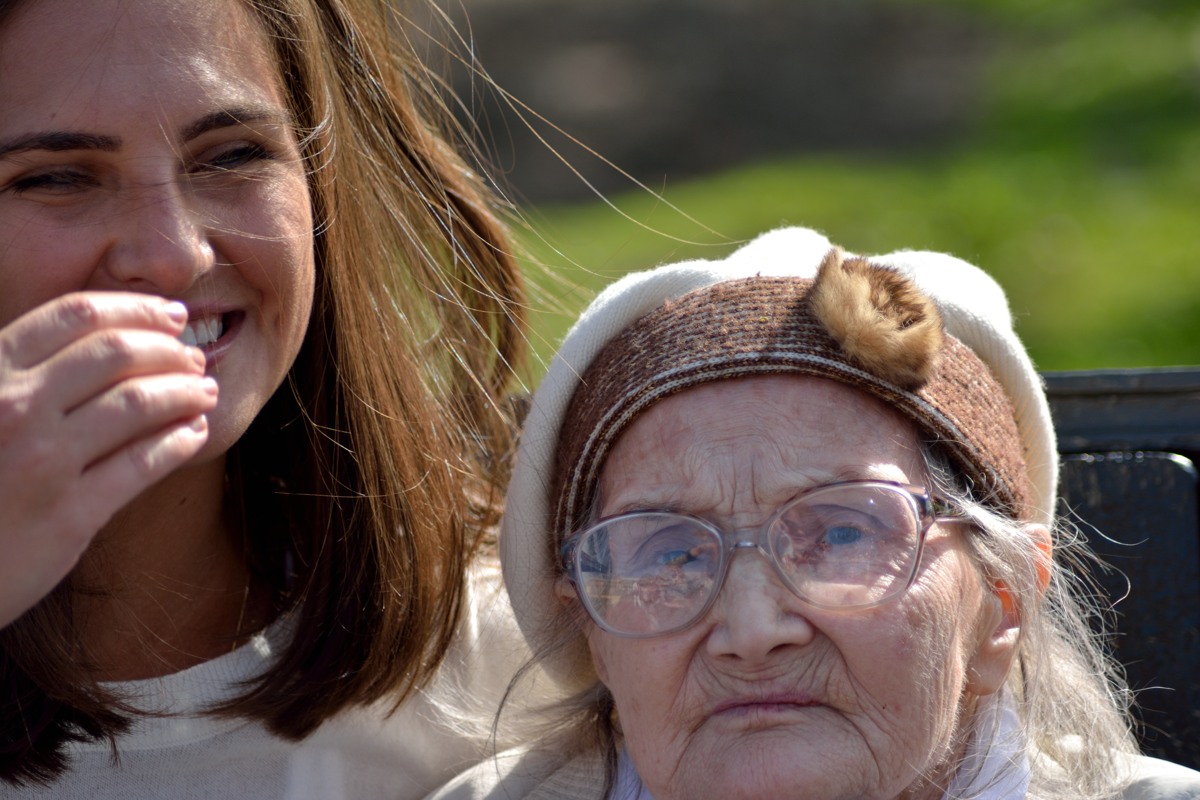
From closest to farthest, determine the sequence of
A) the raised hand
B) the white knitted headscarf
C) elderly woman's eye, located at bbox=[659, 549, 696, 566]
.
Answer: the raised hand → elderly woman's eye, located at bbox=[659, 549, 696, 566] → the white knitted headscarf

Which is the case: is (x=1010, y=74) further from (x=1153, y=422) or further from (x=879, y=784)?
(x=879, y=784)

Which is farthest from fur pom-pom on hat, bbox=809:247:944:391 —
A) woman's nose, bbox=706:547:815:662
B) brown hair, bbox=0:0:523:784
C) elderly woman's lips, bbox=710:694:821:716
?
brown hair, bbox=0:0:523:784

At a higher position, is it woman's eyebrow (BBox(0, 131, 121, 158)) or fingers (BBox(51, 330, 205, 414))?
woman's eyebrow (BBox(0, 131, 121, 158))

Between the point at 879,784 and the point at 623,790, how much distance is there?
50 centimetres

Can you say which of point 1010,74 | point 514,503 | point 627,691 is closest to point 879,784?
point 627,691

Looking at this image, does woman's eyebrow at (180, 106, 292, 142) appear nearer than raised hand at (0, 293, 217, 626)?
No

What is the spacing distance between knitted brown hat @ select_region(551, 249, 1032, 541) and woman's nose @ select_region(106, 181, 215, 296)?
63 centimetres

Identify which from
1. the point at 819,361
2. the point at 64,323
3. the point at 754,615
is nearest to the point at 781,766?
the point at 754,615

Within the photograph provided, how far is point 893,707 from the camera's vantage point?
1.99 m

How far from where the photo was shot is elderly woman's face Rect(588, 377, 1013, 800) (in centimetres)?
197

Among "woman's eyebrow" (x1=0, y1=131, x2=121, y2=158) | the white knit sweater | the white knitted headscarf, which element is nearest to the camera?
"woman's eyebrow" (x1=0, y1=131, x2=121, y2=158)

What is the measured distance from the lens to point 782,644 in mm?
1975

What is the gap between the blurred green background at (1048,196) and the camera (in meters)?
8.16

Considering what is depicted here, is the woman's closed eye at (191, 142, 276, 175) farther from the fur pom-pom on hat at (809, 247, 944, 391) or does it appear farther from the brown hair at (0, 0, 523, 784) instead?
the fur pom-pom on hat at (809, 247, 944, 391)
